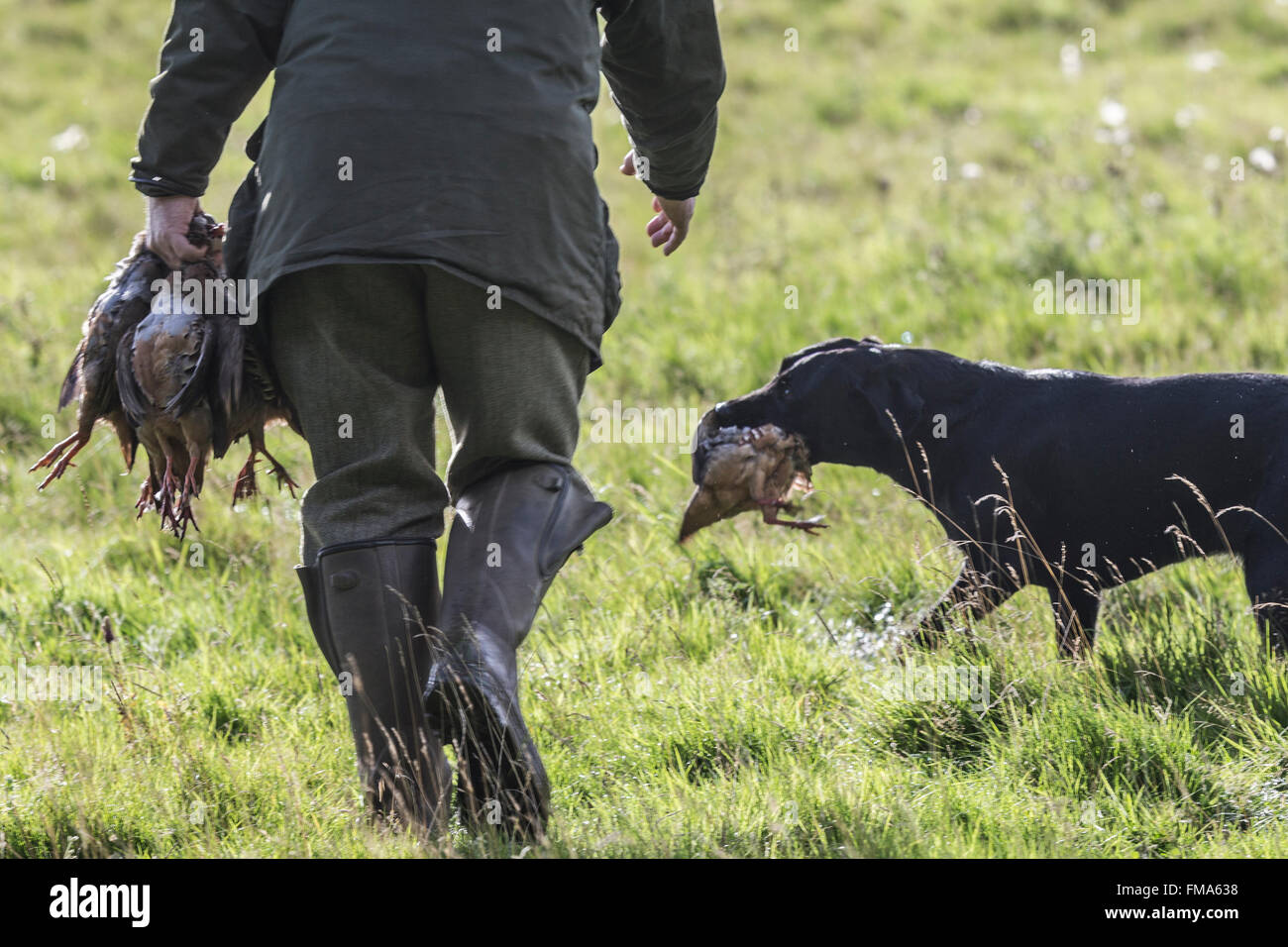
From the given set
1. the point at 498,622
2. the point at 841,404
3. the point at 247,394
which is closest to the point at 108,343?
the point at 247,394

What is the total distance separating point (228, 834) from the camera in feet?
9.54

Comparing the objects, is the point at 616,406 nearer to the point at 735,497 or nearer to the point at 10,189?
the point at 735,497

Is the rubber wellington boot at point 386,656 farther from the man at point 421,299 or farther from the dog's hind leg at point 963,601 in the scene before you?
the dog's hind leg at point 963,601

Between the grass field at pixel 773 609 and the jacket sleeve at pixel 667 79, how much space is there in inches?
50.7

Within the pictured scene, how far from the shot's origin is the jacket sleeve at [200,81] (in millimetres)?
2574

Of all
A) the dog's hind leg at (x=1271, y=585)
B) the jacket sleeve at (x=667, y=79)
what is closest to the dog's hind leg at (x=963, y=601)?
the dog's hind leg at (x=1271, y=585)

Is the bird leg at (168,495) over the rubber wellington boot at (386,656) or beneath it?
over

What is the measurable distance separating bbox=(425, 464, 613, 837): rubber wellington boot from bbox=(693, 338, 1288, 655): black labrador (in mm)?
1132

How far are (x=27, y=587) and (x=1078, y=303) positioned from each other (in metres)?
4.92

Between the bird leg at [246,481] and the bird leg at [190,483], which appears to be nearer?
the bird leg at [190,483]

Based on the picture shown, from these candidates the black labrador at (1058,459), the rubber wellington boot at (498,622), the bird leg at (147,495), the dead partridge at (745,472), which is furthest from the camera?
the dead partridge at (745,472)

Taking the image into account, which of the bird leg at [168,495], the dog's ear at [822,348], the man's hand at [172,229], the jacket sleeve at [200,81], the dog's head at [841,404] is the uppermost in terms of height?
the jacket sleeve at [200,81]

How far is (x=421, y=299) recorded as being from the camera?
2584 mm

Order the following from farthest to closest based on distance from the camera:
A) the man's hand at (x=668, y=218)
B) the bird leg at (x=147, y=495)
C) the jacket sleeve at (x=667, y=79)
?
1. the man's hand at (x=668, y=218)
2. the bird leg at (x=147, y=495)
3. the jacket sleeve at (x=667, y=79)
